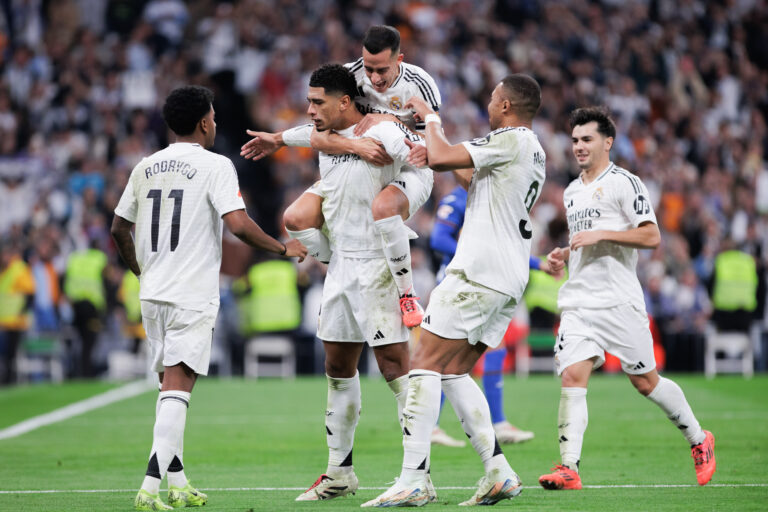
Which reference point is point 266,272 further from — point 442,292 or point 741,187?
point 442,292

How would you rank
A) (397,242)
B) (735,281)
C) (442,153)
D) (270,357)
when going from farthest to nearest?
1. (270,357)
2. (735,281)
3. (397,242)
4. (442,153)

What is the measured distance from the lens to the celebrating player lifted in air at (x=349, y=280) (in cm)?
723

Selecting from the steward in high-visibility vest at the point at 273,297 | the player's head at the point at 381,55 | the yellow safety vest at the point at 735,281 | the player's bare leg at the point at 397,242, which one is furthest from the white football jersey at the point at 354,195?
the yellow safety vest at the point at 735,281

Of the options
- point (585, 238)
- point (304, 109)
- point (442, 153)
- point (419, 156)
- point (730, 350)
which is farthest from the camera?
point (304, 109)

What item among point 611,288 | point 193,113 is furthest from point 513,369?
point 193,113

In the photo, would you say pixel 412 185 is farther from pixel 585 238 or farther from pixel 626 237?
pixel 626 237

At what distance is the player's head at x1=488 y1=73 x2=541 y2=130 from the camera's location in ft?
22.9

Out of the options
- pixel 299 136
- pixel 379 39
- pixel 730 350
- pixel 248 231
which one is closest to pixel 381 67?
pixel 379 39

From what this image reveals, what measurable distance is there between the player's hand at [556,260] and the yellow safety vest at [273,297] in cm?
1192

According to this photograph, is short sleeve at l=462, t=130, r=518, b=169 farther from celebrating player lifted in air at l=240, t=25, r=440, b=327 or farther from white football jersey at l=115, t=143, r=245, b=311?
white football jersey at l=115, t=143, r=245, b=311

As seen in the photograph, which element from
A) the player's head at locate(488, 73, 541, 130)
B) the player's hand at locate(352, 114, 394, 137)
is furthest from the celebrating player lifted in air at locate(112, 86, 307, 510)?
the player's head at locate(488, 73, 541, 130)

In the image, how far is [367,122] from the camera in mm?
7398

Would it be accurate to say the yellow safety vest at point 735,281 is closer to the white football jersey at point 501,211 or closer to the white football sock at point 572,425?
the white football sock at point 572,425

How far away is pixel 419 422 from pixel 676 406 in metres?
2.15
